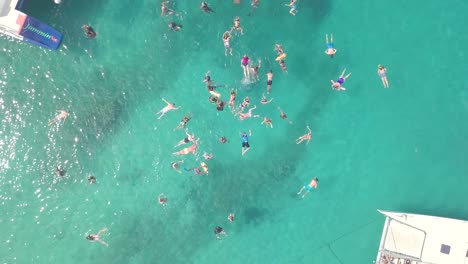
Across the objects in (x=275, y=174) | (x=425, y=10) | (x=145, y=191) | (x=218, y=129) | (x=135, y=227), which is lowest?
(x=135, y=227)

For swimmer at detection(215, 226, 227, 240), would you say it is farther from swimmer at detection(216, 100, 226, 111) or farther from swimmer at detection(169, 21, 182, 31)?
swimmer at detection(169, 21, 182, 31)

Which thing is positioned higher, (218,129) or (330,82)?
(330,82)

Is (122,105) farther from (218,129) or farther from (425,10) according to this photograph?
(425,10)

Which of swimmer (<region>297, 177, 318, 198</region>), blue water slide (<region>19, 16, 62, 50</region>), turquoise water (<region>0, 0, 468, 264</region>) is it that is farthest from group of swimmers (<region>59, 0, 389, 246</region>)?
blue water slide (<region>19, 16, 62, 50</region>)

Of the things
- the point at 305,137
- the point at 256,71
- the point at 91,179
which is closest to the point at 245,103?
the point at 256,71

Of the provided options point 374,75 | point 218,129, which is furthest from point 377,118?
point 218,129

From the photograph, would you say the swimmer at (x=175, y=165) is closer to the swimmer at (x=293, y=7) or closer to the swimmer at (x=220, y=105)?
the swimmer at (x=220, y=105)

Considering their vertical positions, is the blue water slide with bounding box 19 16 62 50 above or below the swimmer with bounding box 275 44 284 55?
below
